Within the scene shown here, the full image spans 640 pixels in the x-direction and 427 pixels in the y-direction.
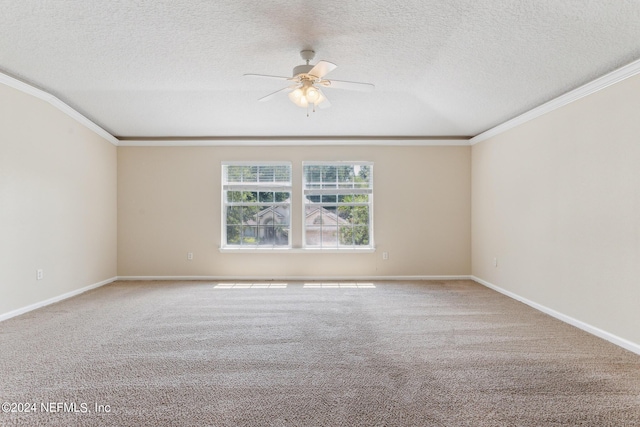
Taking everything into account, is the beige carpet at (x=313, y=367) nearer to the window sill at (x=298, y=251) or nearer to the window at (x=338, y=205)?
the window sill at (x=298, y=251)

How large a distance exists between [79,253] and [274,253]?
2.74 metres

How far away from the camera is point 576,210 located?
3.26 metres

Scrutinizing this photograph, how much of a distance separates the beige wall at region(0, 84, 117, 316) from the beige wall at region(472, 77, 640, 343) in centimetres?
584

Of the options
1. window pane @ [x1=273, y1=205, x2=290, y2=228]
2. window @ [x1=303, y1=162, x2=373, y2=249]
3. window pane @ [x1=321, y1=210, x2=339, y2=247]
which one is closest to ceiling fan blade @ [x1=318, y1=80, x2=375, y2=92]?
window @ [x1=303, y1=162, x2=373, y2=249]

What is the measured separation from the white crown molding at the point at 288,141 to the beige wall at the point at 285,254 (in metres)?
0.09

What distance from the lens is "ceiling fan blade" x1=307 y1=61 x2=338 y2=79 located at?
8.15 ft

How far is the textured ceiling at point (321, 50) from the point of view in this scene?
7.90 ft

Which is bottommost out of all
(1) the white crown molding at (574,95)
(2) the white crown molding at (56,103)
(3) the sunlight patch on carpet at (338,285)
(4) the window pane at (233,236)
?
(3) the sunlight patch on carpet at (338,285)

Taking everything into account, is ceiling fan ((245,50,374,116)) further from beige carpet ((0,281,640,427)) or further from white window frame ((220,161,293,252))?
white window frame ((220,161,293,252))

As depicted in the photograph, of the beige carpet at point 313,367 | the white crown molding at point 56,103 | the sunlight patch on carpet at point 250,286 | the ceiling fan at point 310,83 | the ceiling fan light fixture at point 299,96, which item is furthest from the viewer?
the sunlight patch on carpet at point 250,286

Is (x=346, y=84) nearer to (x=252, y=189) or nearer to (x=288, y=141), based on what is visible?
(x=288, y=141)

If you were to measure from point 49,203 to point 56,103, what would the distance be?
1.25 metres

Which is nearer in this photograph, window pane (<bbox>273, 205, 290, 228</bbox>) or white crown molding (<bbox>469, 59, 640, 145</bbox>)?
white crown molding (<bbox>469, 59, 640, 145</bbox>)

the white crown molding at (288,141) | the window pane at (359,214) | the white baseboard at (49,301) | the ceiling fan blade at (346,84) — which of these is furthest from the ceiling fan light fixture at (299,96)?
the white baseboard at (49,301)
